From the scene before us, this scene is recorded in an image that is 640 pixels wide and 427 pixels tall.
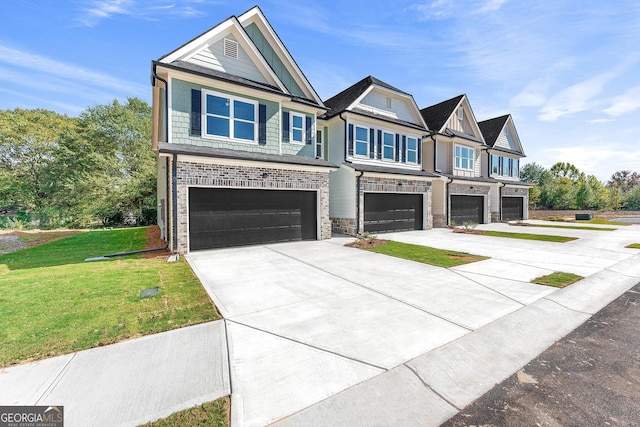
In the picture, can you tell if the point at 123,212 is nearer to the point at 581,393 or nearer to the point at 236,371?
the point at 236,371

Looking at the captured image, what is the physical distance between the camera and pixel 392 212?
16.2 m

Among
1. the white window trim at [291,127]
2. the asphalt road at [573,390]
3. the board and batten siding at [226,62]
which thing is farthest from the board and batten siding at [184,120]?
the asphalt road at [573,390]

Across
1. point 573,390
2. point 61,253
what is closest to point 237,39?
point 61,253

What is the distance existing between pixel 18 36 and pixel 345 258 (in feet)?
53.0

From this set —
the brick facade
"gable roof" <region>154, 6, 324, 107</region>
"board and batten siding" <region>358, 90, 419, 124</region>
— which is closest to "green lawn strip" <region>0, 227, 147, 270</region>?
"gable roof" <region>154, 6, 324, 107</region>

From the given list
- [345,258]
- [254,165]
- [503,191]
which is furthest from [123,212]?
[503,191]

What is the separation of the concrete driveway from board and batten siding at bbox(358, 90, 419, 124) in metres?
11.7

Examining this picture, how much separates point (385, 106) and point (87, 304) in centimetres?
1742

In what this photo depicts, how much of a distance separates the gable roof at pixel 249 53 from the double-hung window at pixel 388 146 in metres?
5.19

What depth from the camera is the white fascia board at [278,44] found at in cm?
1234

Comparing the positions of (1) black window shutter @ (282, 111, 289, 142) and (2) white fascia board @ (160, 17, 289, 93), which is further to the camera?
(1) black window shutter @ (282, 111, 289, 142)

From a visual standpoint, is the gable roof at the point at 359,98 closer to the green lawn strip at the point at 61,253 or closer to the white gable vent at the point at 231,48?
the white gable vent at the point at 231,48

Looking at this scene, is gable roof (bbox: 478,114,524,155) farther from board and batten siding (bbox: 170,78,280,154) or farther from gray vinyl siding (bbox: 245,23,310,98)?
board and batten siding (bbox: 170,78,280,154)

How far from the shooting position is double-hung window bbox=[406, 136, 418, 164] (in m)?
17.8
